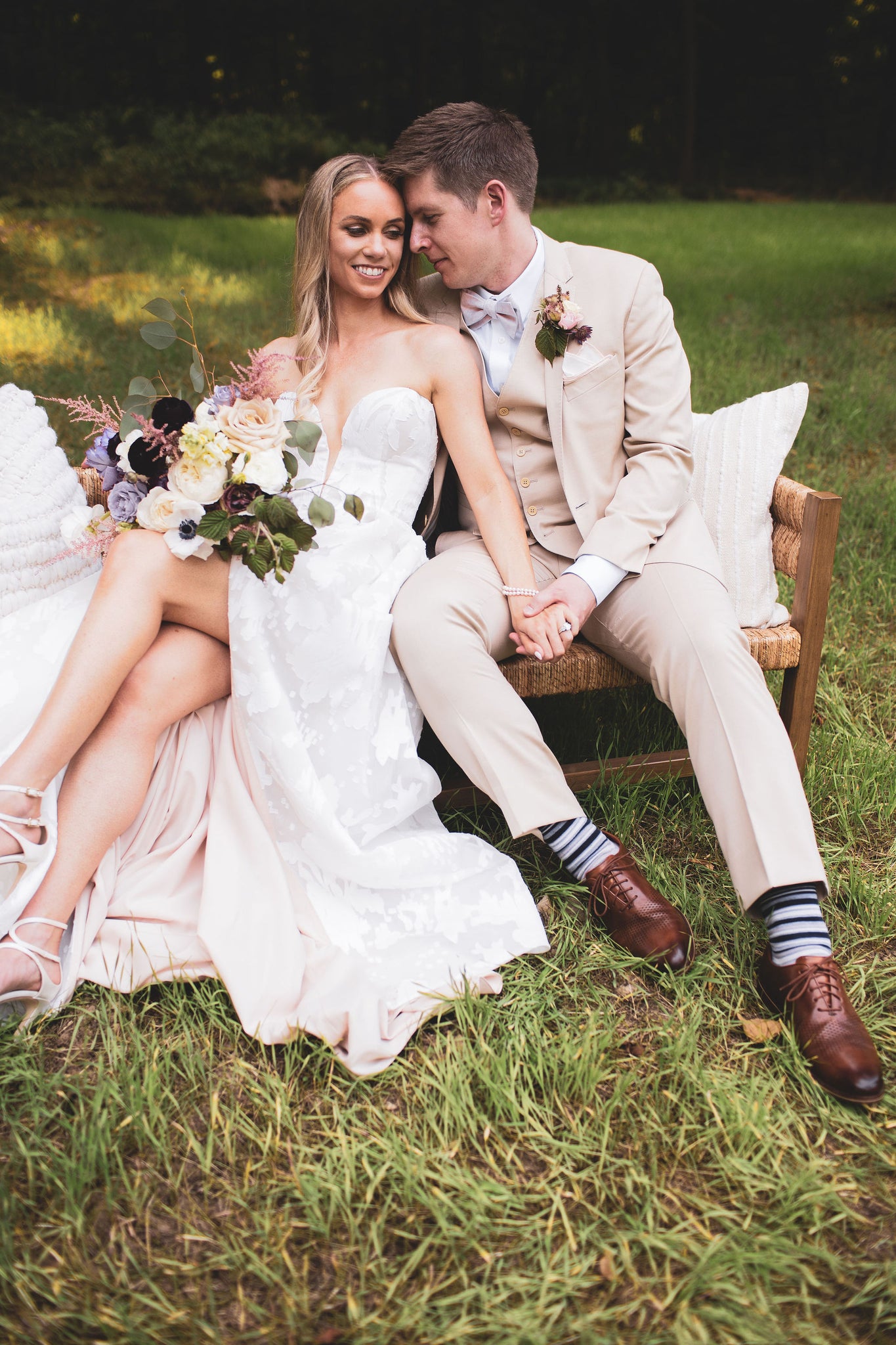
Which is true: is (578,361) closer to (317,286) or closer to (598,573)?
(598,573)

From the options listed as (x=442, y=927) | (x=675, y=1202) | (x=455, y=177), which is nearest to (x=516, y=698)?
(x=442, y=927)

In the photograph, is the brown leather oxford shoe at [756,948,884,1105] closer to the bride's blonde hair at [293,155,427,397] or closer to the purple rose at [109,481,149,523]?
the purple rose at [109,481,149,523]

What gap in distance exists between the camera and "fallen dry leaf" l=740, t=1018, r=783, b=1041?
2145 millimetres

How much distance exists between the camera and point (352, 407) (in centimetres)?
283

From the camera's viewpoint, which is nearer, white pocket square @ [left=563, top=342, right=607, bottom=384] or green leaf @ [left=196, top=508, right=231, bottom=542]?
green leaf @ [left=196, top=508, right=231, bottom=542]

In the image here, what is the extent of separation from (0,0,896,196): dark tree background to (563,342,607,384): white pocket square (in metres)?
14.1

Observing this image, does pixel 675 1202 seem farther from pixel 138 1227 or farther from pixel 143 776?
pixel 143 776

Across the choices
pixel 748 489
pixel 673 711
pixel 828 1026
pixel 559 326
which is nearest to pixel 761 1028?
pixel 828 1026

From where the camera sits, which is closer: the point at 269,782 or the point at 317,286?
the point at 269,782

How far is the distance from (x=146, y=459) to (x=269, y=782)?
85 cm

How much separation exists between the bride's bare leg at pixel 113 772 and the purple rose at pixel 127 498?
11.6 inches

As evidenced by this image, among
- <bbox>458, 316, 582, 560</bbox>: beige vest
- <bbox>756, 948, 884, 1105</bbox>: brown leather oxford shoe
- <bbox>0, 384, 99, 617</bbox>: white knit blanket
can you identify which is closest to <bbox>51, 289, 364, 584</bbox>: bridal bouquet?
<bbox>0, 384, 99, 617</bbox>: white knit blanket

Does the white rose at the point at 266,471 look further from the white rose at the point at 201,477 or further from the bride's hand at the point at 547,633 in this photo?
the bride's hand at the point at 547,633

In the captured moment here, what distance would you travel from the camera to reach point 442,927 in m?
2.38
